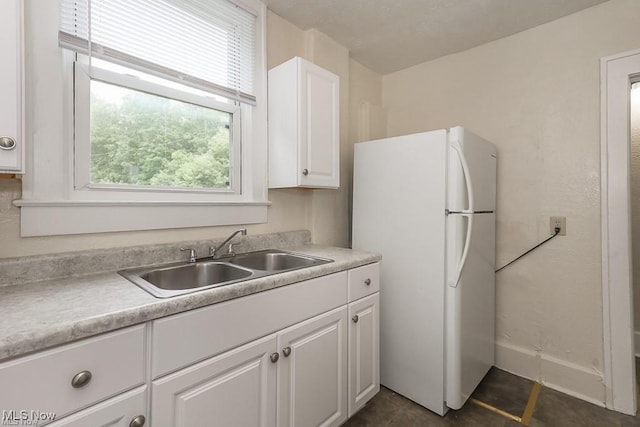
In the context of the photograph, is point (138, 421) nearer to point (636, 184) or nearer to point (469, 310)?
point (469, 310)

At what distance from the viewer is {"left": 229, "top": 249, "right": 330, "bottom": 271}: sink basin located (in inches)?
64.8

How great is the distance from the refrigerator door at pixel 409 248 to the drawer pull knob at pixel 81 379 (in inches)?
60.7

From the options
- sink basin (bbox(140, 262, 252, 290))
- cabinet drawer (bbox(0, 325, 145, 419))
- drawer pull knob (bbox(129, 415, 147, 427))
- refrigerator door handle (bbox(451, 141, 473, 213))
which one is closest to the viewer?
cabinet drawer (bbox(0, 325, 145, 419))

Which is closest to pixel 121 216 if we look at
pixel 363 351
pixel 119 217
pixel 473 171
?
pixel 119 217

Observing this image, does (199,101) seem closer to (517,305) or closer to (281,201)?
(281,201)

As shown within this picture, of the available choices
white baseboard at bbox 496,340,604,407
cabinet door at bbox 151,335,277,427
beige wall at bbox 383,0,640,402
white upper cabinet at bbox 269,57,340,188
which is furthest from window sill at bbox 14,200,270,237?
white baseboard at bbox 496,340,604,407

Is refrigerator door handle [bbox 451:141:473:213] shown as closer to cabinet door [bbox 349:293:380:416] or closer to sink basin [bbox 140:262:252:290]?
cabinet door [bbox 349:293:380:416]

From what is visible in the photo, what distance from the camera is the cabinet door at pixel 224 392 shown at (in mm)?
916

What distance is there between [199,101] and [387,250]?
142cm

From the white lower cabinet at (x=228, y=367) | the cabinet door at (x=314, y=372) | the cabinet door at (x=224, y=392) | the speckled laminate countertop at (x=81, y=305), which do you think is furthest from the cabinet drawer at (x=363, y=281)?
the cabinet door at (x=224, y=392)

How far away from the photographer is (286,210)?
2.05 m

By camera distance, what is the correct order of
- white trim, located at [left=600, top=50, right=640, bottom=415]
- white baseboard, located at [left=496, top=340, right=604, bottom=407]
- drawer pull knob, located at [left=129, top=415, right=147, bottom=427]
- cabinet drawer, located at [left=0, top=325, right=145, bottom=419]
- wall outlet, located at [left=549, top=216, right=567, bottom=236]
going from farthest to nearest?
wall outlet, located at [left=549, top=216, right=567, bottom=236], white baseboard, located at [left=496, top=340, right=604, bottom=407], white trim, located at [left=600, top=50, right=640, bottom=415], drawer pull knob, located at [left=129, top=415, right=147, bottom=427], cabinet drawer, located at [left=0, top=325, right=145, bottom=419]

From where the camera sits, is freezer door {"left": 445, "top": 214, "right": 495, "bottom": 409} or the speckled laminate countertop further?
freezer door {"left": 445, "top": 214, "right": 495, "bottom": 409}

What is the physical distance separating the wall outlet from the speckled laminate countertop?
5.78ft
